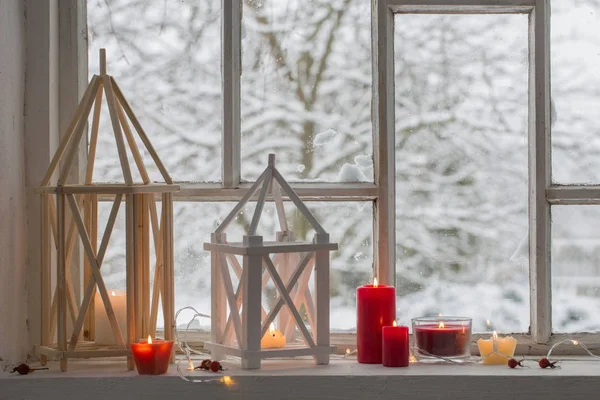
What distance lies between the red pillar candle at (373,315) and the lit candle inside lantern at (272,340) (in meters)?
0.16

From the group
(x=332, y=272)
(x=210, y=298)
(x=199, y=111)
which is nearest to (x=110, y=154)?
(x=199, y=111)

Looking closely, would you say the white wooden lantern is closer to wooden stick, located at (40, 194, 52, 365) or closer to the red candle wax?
the red candle wax

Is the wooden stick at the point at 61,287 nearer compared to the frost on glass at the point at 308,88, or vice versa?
the wooden stick at the point at 61,287

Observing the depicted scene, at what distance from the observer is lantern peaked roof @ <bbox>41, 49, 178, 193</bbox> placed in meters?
1.49

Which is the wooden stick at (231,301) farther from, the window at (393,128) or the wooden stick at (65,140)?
the wooden stick at (65,140)

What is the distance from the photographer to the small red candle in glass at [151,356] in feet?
4.84

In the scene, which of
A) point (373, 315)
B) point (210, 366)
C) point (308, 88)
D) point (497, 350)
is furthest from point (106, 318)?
point (497, 350)

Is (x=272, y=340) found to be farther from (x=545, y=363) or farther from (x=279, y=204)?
(x=545, y=363)

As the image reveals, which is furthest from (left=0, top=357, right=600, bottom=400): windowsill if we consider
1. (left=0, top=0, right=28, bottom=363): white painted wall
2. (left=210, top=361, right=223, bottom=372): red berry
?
(left=0, top=0, right=28, bottom=363): white painted wall

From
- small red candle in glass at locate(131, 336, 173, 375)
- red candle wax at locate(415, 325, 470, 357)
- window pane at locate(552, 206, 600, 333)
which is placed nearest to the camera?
small red candle in glass at locate(131, 336, 173, 375)

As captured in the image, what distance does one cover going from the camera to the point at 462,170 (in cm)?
172

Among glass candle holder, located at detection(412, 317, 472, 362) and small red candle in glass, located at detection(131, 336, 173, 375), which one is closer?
small red candle in glass, located at detection(131, 336, 173, 375)

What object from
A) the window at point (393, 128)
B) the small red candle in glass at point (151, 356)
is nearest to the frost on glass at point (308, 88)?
the window at point (393, 128)

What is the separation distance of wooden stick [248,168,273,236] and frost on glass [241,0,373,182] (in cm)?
16
